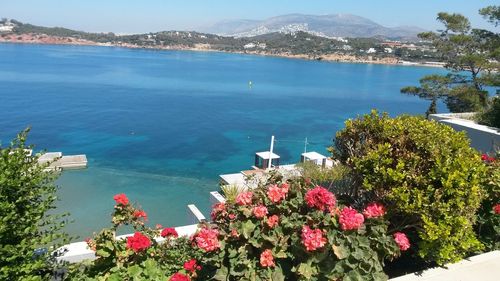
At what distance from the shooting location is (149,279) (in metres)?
2.81

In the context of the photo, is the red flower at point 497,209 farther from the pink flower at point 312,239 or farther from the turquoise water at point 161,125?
the turquoise water at point 161,125

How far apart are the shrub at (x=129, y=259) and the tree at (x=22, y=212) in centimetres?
34

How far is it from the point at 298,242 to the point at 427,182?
1511mm

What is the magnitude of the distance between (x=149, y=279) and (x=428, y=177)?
2525mm

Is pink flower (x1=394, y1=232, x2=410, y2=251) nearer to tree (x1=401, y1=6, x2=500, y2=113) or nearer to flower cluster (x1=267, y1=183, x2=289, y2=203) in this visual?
flower cluster (x1=267, y1=183, x2=289, y2=203)

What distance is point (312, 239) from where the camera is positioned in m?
2.56

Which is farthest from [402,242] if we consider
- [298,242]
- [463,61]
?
[463,61]

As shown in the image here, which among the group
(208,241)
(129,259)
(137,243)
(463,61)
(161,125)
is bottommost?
(161,125)

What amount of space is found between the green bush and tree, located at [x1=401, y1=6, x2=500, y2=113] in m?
15.8

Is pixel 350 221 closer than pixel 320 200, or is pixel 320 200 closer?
pixel 350 221

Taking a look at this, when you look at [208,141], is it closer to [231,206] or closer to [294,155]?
[294,155]

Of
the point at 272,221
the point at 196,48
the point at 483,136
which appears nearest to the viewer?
the point at 272,221

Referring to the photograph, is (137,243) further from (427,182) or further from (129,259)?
(427,182)

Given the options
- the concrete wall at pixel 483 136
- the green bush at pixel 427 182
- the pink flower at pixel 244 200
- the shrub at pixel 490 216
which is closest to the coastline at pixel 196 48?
the concrete wall at pixel 483 136
